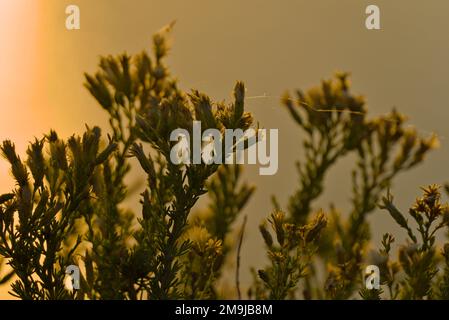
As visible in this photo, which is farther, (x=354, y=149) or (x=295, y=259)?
(x=354, y=149)

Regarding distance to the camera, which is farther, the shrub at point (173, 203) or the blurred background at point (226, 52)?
the blurred background at point (226, 52)

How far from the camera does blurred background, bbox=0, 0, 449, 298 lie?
1758mm

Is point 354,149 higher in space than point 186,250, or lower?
higher

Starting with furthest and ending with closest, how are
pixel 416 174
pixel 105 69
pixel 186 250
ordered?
1. pixel 416 174
2. pixel 105 69
3. pixel 186 250

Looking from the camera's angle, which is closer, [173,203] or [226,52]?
[173,203]

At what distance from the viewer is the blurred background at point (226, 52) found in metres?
1.76

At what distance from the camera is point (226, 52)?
190 cm

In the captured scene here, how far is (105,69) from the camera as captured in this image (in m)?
1.37

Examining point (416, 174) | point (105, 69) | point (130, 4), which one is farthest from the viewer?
point (416, 174)

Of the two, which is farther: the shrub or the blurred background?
the blurred background
